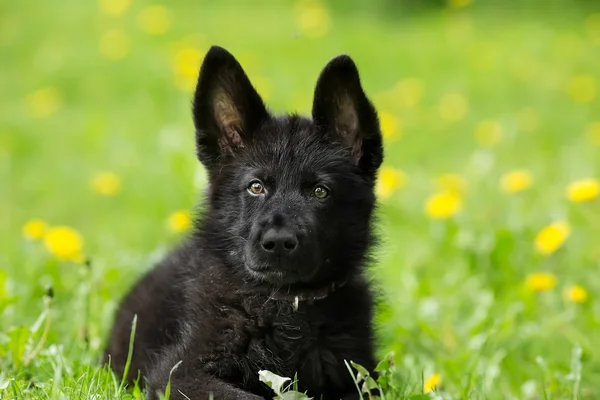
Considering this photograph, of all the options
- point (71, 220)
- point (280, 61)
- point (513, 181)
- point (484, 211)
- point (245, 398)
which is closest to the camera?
point (245, 398)

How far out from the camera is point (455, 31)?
1144 cm

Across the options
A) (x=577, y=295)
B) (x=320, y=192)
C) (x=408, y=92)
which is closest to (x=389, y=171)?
(x=577, y=295)

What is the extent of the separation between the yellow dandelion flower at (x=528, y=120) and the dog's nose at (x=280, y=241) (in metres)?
5.52

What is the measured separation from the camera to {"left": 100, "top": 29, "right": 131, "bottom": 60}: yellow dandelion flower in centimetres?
972

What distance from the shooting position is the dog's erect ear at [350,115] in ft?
11.0

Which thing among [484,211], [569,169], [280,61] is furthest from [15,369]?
[280,61]

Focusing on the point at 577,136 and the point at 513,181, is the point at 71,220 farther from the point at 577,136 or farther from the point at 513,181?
the point at 577,136

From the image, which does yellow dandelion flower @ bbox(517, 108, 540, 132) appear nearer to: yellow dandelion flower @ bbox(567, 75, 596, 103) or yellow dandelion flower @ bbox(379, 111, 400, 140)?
yellow dandelion flower @ bbox(567, 75, 596, 103)

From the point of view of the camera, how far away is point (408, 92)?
352 inches

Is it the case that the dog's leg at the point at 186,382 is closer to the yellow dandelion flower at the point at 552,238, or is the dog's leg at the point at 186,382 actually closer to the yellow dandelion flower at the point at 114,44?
the yellow dandelion flower at the point at 552,238

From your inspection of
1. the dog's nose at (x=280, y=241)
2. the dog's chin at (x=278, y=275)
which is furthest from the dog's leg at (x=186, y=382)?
the dog's nose at (x=280, y=241)

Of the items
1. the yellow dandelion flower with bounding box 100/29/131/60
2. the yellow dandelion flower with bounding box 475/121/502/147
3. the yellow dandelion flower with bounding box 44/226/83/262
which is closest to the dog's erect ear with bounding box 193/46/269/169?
the yellow dandelion flower with bounding box 44/226/83/262

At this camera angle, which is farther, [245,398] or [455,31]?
[455,31]

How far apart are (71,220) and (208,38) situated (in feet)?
14.9
